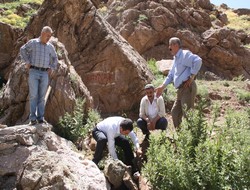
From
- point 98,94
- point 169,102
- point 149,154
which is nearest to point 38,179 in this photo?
point 149,154

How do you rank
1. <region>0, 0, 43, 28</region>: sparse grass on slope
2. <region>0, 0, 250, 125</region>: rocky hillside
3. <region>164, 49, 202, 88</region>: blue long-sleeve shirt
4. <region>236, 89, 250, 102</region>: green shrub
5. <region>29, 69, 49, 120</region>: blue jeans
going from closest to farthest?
1. <region>29, 69, 49, 120</region>: blue jeans
2. <region>164, 49, 202, 88</region>: blue long-sleeve shirt
3. <region>0, 0, 250, 125</region>: rocky hillside
4. <region>236, 89, 250, 102</region>: green shrub
5. <region>0, 0, 43, 28</region>: sparse grass on slope

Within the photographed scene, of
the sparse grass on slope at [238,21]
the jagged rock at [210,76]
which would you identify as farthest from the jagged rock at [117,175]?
the sparse grass on slope at [238,21]

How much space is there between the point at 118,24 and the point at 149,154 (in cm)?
1398

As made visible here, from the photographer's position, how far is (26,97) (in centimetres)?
777

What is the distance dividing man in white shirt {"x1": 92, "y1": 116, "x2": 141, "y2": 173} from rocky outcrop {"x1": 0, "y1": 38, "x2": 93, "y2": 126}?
4.77 ft

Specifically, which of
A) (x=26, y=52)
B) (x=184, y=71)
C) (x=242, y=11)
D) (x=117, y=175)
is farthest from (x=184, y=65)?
(x=242, y=11)

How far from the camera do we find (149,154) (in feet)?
17.2

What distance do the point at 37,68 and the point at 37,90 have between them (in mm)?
396

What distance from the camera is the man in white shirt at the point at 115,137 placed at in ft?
20.4

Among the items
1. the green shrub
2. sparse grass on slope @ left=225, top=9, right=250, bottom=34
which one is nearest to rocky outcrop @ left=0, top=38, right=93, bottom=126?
the green shrub

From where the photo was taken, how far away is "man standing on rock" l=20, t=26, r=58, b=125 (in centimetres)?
637

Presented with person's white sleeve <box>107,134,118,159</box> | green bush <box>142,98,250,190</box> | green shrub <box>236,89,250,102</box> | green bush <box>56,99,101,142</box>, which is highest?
green bush <box>142,98,250,190</box>

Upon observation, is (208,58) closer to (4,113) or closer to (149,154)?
(4,113)

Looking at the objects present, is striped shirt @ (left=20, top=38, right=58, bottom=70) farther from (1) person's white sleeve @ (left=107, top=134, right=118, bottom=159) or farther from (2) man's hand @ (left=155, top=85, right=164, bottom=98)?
(2) man's hand @ (left=155, top=85, right=164, bottom=98)
